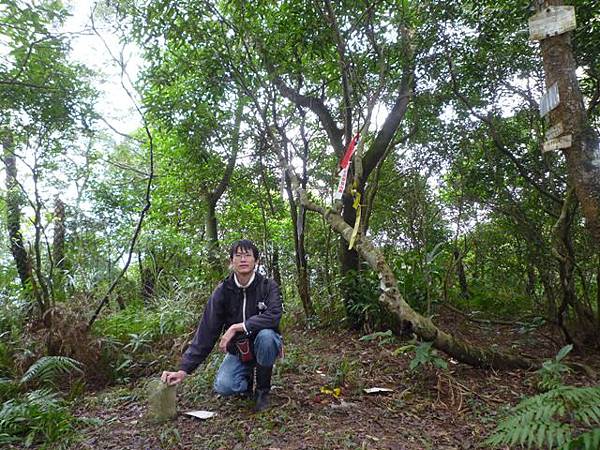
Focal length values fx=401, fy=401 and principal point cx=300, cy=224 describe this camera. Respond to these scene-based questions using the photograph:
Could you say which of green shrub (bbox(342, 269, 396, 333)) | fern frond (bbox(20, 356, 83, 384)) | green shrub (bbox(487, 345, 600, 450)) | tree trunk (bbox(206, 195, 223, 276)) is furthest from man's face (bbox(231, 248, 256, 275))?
tree trunk (bbox(206, 195, 223, 276))

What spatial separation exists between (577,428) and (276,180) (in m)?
5.67

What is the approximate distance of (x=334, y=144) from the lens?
5.94 metres

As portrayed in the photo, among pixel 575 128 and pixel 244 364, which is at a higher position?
pixel 575 128

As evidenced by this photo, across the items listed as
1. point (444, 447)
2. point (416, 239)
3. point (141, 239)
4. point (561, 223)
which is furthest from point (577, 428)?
point (141, 239)

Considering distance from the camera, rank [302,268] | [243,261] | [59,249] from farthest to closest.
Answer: [59,249], [302,268], [243,261]

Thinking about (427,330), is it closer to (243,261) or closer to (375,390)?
(375,390)

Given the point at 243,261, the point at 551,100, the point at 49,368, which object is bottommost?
the point at 49,368

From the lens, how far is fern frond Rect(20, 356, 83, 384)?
12.3 feet

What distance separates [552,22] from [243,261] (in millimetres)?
2853

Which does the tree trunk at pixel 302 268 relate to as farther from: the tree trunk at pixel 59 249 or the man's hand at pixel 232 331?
the tree trunk at pixel 59 249

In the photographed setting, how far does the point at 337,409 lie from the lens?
120 inches

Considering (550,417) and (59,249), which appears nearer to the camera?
(550,417)

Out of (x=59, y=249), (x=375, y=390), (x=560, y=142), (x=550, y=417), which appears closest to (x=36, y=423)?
(x=375, y=390)

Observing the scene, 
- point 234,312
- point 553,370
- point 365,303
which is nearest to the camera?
point 553,370
